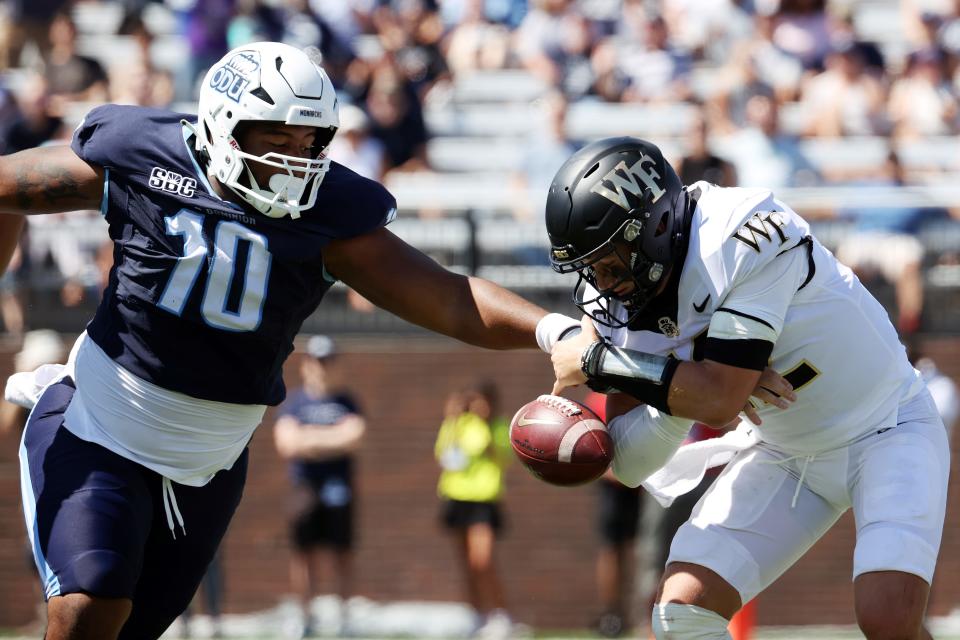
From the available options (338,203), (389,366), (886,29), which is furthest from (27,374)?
(886,29)

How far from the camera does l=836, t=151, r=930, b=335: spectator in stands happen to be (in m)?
9.80

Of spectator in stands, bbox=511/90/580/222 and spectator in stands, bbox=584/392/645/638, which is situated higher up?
spectator in stands, bbox=511/90/580/222

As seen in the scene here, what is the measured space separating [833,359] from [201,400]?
6.37ft

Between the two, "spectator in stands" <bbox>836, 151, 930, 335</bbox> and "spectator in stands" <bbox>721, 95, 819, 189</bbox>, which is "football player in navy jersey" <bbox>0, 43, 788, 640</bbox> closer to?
"spectator in stands" <bbox>836, 151, 930, 335</bbox>

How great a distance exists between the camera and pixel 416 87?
11.6m

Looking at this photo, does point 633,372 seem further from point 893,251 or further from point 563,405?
point 893,251

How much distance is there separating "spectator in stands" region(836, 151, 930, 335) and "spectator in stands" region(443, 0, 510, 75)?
3.50 m

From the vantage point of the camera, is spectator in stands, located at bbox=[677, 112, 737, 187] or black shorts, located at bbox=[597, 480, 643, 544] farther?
black shorts, located at bbox=[597, 480, 643, 544]

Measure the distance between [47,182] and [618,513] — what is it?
577 cm

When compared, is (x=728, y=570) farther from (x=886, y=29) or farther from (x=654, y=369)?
(x=886, y=29)

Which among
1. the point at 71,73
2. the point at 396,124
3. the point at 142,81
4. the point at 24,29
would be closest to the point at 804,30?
the point at 396,124

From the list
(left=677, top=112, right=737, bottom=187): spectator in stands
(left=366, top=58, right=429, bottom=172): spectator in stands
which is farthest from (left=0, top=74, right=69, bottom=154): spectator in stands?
(left=677, top=112, right=737, bottom=187): spectator in stands

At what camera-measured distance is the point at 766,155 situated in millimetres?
10266

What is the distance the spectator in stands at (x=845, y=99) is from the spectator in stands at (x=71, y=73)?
18.7 feet
